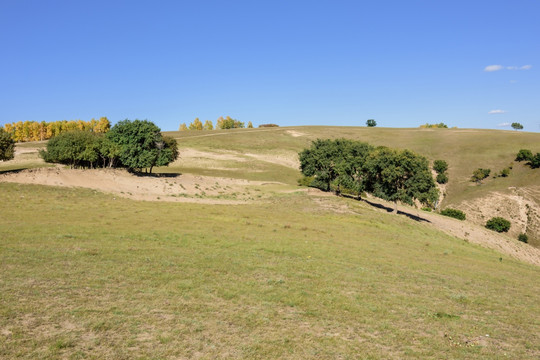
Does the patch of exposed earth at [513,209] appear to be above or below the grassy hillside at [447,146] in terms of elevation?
below

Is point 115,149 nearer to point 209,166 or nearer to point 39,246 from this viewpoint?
point 209,166

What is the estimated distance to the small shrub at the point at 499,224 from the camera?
81438 mm

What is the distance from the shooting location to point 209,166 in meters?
109

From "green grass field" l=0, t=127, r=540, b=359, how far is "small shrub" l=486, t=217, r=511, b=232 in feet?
178

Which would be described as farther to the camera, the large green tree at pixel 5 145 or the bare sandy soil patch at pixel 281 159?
the bare sandy soil patch at pixel 281 159

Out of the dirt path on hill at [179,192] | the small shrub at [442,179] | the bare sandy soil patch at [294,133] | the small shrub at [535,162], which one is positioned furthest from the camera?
the bare sandy soil patch at [294,133]

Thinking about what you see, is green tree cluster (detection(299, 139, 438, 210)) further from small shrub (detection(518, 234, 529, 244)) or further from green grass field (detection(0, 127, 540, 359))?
small shrub (detection(518, 234, 529, 244))

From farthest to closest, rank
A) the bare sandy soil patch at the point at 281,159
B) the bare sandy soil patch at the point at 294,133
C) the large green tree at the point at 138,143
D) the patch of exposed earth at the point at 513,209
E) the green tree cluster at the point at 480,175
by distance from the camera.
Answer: the bare sandy soil patch at the point at 294,133 → the bare sandy soil patch at the point at 281,159 → the green tree cluster at the point at 480,175 → the patch of exposed earth at the point at 513,209 → the large green tree at the point at 138,143

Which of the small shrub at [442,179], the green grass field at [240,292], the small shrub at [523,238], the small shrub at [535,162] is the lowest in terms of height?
the small shrub at [523,238]

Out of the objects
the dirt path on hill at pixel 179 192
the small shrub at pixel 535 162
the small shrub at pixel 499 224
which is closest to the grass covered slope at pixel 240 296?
the dirt path on hill at pixel 179 192

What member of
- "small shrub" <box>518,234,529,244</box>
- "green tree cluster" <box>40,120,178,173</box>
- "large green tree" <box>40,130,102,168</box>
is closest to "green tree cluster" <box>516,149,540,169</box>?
"small shrub" <box>518,234,529,244</box>

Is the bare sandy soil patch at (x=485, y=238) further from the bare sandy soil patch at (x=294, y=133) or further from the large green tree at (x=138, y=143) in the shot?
the bare sandy soil patch at (x=294, y=133)

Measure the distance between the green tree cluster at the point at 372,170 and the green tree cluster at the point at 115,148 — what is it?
32.4 meters

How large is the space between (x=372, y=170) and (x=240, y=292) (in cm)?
5117
